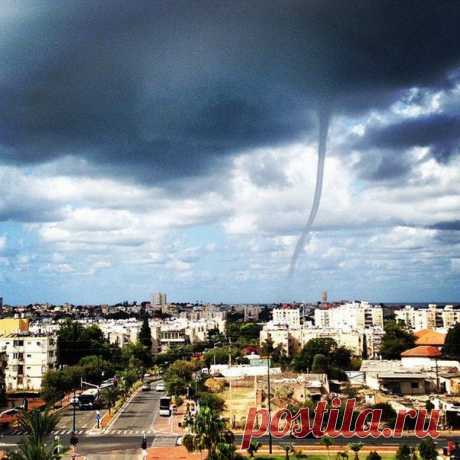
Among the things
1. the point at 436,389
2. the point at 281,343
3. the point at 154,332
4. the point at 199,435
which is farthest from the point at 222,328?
the point at 199,435

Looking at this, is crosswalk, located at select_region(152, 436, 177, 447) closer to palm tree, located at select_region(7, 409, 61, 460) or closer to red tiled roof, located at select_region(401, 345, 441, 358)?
palm tree, located at select_region(7, 409, 61, 460)

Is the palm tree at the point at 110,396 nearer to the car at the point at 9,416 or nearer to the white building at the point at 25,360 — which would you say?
the car at the point at 9,416

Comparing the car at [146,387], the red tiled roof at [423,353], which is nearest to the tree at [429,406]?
the red tiled roof at [423,353]

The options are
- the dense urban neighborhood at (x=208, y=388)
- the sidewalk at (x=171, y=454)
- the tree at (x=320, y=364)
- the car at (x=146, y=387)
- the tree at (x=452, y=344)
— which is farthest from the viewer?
the tree at (x=452, y=344)

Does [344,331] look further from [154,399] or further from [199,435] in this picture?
[199,435]

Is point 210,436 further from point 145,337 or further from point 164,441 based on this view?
point 145,337

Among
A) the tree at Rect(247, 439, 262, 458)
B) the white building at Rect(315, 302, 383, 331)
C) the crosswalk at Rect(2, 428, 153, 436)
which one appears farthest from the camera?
the white building at Rect(315, 302, 383, 331)

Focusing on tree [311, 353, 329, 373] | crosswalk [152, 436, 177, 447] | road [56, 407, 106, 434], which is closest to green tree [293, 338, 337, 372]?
tree [311, 353, 329, 373]
